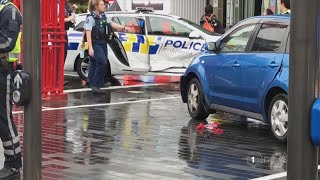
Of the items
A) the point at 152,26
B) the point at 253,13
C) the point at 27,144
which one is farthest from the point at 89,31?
the point at 253,13

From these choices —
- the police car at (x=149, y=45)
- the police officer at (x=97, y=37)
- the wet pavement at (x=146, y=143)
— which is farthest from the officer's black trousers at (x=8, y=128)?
the police car at (x=149, y=45)

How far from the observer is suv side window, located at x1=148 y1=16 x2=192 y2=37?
16.3m

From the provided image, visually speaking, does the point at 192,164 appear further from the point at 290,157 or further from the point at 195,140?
the point at 290,157

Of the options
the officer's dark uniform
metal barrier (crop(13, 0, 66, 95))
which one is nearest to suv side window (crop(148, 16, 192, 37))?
the officer's dark uniform

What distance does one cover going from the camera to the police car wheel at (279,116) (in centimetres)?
848

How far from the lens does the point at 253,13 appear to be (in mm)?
22625

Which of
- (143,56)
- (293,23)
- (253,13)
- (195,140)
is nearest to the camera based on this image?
(293,23)

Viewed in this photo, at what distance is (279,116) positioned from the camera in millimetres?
8586

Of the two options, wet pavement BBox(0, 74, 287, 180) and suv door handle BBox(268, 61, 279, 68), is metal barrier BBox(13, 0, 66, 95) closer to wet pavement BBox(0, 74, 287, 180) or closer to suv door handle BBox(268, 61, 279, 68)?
wet pavement BBox(0, 74, 287, 180)

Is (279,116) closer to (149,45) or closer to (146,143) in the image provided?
(146,143)

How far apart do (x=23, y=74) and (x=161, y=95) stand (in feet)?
29.5

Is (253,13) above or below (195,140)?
above

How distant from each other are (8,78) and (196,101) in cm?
450

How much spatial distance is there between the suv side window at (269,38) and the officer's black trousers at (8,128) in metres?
3.72
